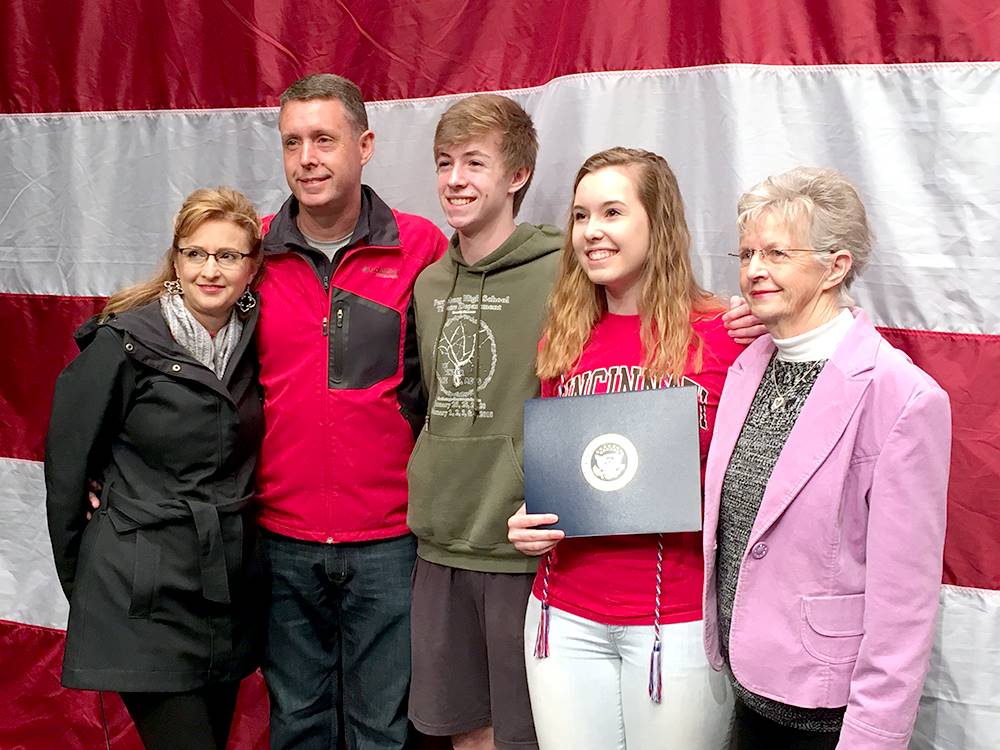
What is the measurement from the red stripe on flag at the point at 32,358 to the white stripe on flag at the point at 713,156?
9 centimetres

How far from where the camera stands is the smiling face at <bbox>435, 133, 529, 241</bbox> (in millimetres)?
2037

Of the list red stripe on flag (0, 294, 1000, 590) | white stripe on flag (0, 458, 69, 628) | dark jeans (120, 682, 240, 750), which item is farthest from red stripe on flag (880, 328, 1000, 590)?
white stripe on flag (0, 458, 69, 628)

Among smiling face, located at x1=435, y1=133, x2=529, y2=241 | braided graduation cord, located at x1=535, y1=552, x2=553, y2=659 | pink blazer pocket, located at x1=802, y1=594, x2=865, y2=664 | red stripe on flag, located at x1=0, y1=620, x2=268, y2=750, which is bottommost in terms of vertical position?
red stripe on flag, located at x1=0, y1=620, x2=268, y2=750

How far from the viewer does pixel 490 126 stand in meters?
2.05

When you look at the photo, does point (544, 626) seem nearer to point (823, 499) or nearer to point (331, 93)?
point (823, 499)

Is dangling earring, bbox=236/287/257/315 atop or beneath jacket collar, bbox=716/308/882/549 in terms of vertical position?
atop

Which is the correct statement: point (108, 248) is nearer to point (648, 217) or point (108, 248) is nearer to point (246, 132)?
point (246, 132)

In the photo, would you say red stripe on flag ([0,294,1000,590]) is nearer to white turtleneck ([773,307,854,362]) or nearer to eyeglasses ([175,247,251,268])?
white turtleneck ([773,307,854,362])

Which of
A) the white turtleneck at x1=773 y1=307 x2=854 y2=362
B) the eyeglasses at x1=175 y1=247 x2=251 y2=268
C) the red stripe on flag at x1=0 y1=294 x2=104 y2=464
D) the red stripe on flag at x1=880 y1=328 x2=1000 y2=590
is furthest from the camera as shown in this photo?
the red stripe on flag at x1=0 y1=294 x2=104 y2=464

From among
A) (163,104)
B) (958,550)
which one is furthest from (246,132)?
(958,550)

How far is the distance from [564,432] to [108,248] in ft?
5.42

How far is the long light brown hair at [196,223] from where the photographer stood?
2.08 m

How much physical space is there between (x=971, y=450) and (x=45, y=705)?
246cm

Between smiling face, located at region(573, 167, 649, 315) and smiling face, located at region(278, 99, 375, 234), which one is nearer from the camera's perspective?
smiling face, located at region(573, 167, 649, 315)
